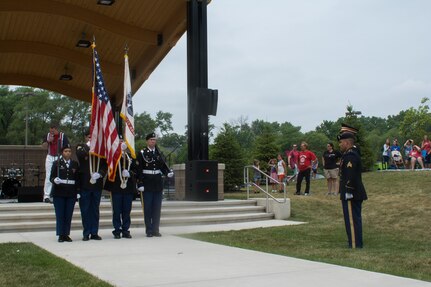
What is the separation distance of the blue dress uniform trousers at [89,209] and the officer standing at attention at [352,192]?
450cm

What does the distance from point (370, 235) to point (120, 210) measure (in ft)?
16.3

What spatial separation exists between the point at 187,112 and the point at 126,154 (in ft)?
18.6

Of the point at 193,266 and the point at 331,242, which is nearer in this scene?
the point at 193,266

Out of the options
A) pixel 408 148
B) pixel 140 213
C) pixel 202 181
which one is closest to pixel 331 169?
pixel 202 181

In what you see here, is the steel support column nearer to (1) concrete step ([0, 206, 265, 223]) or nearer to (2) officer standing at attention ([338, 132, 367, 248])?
(1) concrete step ([0, 206, 265, 223])

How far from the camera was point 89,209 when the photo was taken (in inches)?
392

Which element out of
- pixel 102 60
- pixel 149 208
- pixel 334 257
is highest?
pixel 102 60

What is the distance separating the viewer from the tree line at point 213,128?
27531 millimetres

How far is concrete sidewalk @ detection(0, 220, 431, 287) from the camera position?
5844 mm

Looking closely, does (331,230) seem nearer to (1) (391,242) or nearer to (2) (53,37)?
(1) (391,242)

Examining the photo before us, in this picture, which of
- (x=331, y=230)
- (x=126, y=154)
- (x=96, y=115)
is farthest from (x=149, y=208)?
(x=331, y=230)

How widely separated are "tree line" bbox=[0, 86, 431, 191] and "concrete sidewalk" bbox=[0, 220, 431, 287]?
31.0ft

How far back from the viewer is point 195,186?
14.9 m

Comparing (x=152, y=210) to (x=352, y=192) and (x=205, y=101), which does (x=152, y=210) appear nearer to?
(x=352, y=192)
